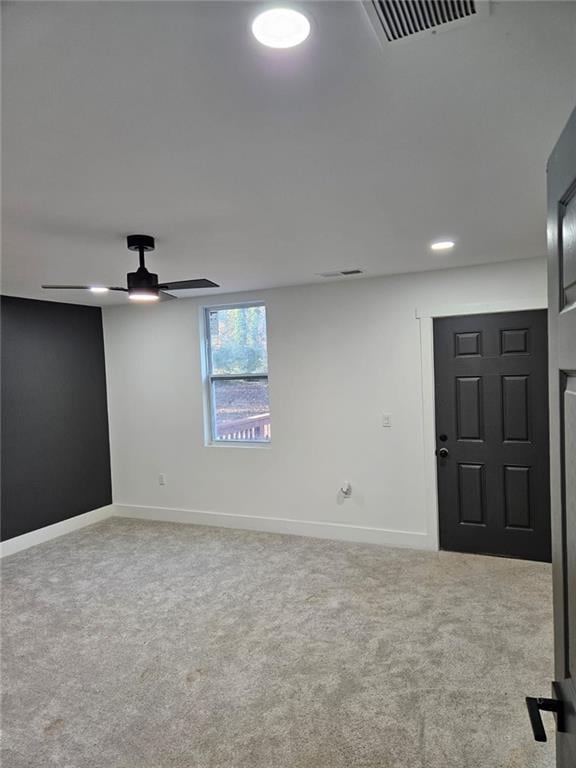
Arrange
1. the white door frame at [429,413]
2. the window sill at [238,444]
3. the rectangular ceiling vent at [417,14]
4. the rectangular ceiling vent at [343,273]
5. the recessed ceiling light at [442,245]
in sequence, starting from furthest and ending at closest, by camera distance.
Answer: the window sill at [238,444] → the white door frame at [429,413] → the rectangular ceiling vent at [343,273] → the recessed ceiling light at [442,245] → the rectangular ceiling vent at [417,14]

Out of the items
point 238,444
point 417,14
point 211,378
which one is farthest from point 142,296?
point 238,444

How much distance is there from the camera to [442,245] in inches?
126

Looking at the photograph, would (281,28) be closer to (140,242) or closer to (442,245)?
(140,242)

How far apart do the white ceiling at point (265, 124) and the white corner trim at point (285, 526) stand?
268 centimetres

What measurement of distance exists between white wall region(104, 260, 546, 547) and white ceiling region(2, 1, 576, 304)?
1415mm

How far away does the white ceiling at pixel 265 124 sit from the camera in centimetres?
110

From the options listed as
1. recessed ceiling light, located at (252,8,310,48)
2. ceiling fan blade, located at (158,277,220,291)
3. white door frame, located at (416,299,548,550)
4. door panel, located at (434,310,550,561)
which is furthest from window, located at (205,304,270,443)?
recessed ceiling light, located at (252,8,310,48)

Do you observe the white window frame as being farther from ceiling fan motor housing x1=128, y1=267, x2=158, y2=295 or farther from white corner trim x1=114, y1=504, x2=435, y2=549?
ceiling fan motor housing x1=128, y1=267, x2=158, y2=295

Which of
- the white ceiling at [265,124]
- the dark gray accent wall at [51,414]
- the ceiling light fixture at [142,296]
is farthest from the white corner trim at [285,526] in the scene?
the ceiling light fixture at [142,296]

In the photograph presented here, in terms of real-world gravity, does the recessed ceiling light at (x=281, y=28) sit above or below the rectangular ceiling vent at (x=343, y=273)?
below

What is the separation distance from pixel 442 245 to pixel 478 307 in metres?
0.96

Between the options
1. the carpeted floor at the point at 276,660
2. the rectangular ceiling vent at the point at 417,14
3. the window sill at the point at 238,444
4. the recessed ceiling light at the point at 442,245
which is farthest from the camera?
the window sill at the point at 238,444

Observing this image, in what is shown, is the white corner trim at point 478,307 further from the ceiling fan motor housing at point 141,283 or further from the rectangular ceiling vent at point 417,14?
the rectangular ceiling vent at point 417,14

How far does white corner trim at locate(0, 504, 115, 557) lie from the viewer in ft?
14.8
